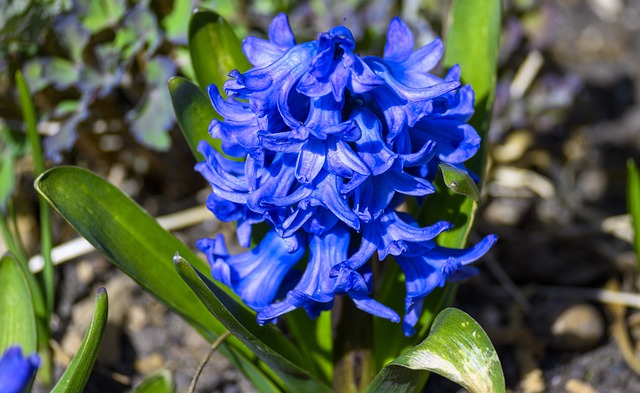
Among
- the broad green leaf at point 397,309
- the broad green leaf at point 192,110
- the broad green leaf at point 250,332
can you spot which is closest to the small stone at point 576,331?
the broad green leaf at point 397,309

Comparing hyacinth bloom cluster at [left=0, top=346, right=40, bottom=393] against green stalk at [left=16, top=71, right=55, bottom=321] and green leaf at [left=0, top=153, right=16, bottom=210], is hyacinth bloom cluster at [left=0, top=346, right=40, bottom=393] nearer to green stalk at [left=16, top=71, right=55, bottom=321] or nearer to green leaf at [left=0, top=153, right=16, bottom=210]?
green stalk at [left=16, top=71, right=55, bottom=321]

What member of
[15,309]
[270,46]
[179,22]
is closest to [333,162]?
[270,46]

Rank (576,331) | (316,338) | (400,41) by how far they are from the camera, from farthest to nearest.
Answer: (576,331) < (316,338) < (400,41)

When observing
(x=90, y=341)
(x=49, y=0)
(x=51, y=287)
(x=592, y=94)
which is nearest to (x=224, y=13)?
(x=49, y=0)

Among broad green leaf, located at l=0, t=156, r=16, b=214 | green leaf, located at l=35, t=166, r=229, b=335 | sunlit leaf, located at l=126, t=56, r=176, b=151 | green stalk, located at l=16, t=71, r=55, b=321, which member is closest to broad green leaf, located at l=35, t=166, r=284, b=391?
green leaf, located at l=35, t=166, r=229, b=335

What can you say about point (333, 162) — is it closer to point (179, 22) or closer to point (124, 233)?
point (124, 233)

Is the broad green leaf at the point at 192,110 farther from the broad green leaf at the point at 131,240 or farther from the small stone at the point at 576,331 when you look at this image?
the small stone at the point at 576,331
